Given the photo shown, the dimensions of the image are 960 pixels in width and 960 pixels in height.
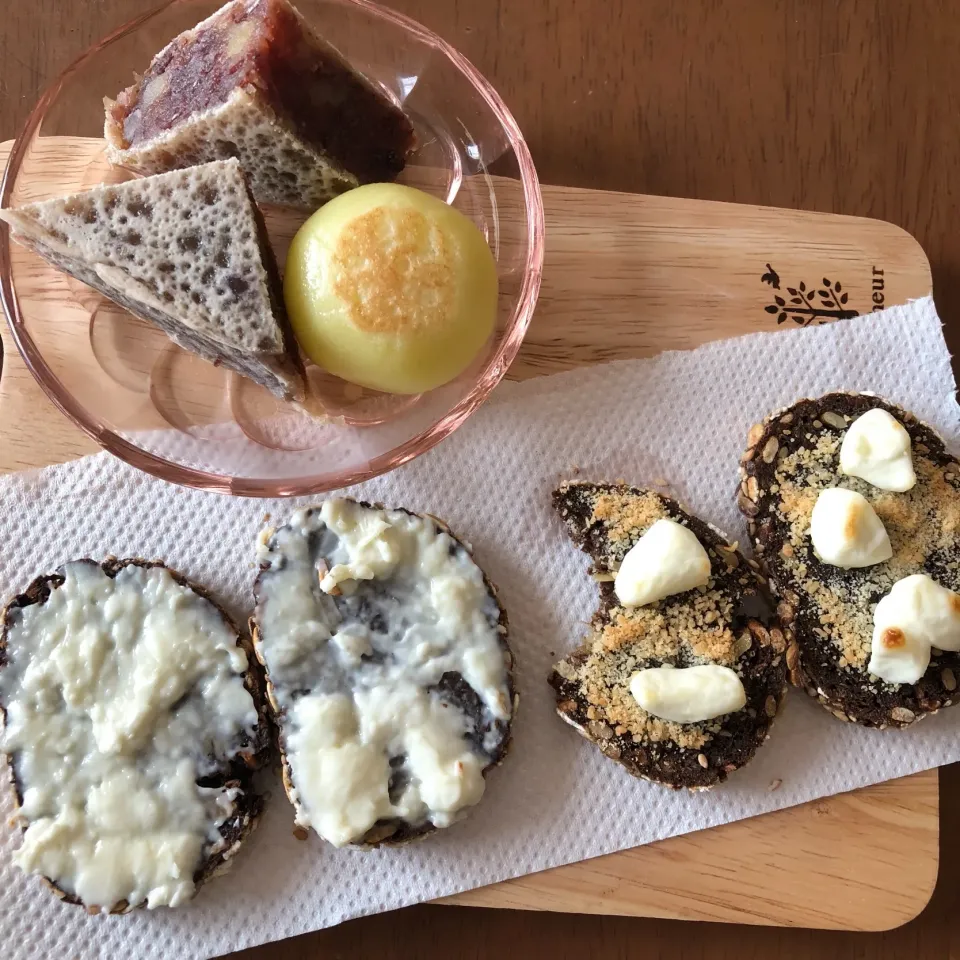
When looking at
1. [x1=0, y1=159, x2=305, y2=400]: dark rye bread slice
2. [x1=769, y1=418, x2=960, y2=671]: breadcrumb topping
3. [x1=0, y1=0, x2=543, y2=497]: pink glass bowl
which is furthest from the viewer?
[x1=769, y1=418, x2=960, y2=671]: breadcrumb topping

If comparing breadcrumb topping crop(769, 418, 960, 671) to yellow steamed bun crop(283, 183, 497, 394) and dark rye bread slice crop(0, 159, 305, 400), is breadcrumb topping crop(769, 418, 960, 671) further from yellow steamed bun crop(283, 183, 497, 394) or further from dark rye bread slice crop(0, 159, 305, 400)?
dark rye bread slice crop(0, 159, 305, 400)

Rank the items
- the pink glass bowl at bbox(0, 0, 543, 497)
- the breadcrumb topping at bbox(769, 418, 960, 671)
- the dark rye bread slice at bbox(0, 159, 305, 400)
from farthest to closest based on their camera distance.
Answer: the breadcrumb topping at bbox(769, 418, 960, 671) → the pink glass bowl at bbox(0, 0, 543, 497) → the dark rye bread slice at bbox(0, 159, 305, 400)

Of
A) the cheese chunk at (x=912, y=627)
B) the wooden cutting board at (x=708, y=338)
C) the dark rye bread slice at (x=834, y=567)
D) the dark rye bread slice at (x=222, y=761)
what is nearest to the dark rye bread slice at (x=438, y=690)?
the dark rye bread slice at (x=222, y=761)

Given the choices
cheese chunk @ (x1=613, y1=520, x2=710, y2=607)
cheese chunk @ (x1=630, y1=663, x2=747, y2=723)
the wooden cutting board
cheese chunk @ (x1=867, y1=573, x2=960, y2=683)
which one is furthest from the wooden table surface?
cheese chunk @ (x1=613, y1=520, x2=710, y2=607)

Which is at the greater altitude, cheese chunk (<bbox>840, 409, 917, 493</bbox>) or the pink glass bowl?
the pink glass bowl

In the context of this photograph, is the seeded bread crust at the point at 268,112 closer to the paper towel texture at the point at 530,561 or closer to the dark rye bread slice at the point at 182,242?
the dark rye bread slice at the point at 182,242

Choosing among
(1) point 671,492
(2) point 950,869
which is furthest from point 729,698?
(2) point 950,869

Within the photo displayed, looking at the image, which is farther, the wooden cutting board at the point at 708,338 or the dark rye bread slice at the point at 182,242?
the wooden cutting board at the point at 708,338
